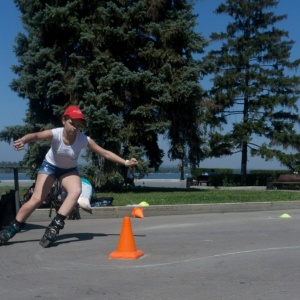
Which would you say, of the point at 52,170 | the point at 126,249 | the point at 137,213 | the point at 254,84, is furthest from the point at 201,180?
the point at 126,249

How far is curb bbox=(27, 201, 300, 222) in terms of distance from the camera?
13.5 meters

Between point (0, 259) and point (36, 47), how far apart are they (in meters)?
18.5

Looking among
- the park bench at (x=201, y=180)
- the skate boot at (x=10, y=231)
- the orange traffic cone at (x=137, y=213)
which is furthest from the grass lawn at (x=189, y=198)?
the park bench at (x=201, y=180)

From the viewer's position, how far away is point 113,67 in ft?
77.9

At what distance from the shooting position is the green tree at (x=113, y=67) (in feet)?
77.2

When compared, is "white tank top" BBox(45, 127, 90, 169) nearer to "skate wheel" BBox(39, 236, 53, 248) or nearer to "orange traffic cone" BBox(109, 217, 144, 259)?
"skate wheel" BBox(39, 236, 53, 248)

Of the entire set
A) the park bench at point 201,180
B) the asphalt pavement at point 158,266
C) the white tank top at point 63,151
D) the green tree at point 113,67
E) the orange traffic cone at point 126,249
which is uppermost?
the green tree at point 113,67

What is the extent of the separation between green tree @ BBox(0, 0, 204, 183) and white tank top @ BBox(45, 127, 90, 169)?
14.4m

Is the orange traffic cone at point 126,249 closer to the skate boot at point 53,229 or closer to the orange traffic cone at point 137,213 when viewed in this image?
the skate boot at point 53,229

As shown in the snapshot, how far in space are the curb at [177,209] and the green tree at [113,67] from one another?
7707mm

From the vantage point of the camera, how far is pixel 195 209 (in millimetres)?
15812

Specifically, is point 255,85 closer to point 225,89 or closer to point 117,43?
point 225,89

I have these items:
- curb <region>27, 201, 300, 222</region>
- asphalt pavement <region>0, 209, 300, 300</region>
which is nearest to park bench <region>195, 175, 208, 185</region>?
curb <region>27, 201, 300, 222</region>

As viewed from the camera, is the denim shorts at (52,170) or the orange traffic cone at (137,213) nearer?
the denim shorts at (52,170)
